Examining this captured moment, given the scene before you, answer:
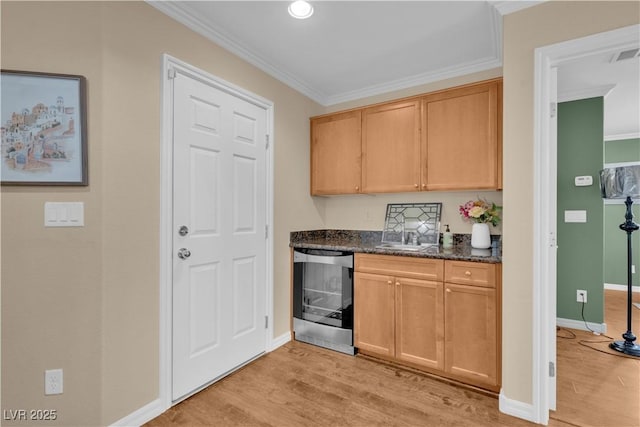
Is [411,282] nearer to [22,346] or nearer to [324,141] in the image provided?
[324,141]

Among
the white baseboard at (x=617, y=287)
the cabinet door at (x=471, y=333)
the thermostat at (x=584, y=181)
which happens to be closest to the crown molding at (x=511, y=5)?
the cabinet door at (x=471, y=333)

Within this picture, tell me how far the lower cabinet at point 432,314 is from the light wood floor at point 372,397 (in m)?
0.14

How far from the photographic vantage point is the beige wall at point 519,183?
1.80 m

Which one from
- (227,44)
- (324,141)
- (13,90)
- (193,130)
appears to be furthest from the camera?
(324,141)

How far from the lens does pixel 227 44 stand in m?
2.29

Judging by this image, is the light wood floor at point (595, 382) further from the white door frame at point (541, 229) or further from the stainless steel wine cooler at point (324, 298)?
the stainless steel wine cooler at point (324, 298)

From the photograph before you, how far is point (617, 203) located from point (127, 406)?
22.0 ft

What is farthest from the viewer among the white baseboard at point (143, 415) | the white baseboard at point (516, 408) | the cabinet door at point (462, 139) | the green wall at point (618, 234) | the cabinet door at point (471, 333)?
the green wall at point (618, 234)

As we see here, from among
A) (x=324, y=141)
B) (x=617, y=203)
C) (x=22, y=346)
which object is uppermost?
(x=324, y=141)

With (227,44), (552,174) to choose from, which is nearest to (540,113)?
(552,174)

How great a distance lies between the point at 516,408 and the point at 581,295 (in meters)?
2.10

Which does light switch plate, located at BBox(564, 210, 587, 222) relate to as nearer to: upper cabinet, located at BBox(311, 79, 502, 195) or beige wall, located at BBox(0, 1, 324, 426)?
upper cabinet, located at BBox(311, 79, 502, 195)

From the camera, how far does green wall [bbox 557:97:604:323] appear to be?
315 centimetres

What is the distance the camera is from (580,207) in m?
3.23
